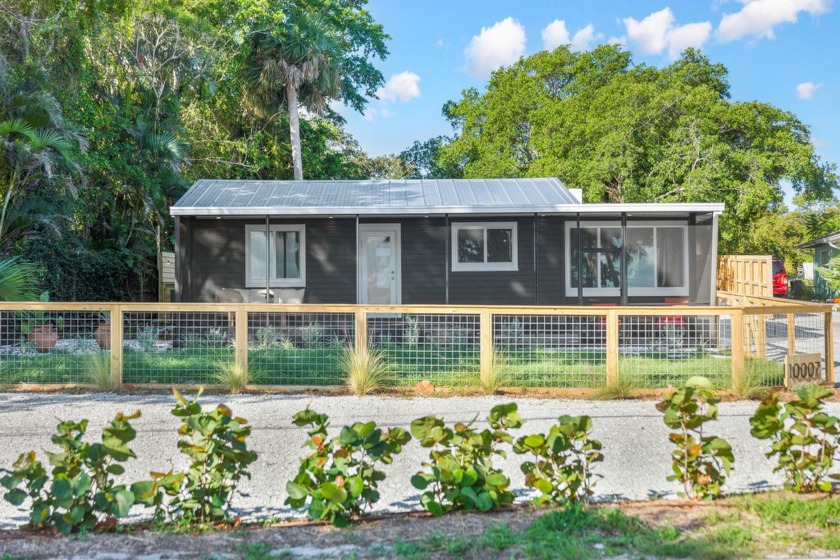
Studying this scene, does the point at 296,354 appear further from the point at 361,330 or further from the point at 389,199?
the point at 389,199

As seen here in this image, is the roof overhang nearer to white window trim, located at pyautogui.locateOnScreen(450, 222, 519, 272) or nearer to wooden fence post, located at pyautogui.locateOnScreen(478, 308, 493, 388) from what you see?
white window trim, located at pyautogui.locateOnScreen(450, 222, 519, 272)

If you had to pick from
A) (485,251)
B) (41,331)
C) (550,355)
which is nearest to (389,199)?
(485,251)

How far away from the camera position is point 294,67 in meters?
21.9

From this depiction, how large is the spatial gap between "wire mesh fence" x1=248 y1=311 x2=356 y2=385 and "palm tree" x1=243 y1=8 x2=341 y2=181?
49.5ft

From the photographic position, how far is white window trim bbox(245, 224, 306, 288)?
46.7 ft

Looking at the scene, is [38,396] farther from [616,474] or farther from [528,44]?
[528,44]

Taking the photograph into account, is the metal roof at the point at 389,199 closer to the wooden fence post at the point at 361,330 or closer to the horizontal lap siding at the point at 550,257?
the horizontal lap siding at the point at 550,257

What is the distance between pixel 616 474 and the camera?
14.7 ft

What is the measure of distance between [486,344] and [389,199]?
24.5 ft

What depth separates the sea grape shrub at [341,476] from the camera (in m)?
3.44

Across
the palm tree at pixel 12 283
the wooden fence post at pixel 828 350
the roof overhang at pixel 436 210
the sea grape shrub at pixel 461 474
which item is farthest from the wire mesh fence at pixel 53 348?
the wooden fence post at pixel 828 350

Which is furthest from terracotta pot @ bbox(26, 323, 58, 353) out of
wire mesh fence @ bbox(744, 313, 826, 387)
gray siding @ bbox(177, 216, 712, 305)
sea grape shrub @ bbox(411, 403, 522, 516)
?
wire mesh fence @ bbox(744, 313, 826, 387)

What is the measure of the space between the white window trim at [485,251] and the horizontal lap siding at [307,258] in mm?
2037

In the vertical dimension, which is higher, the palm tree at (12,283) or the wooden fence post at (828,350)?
the palm tree at (12,283)
